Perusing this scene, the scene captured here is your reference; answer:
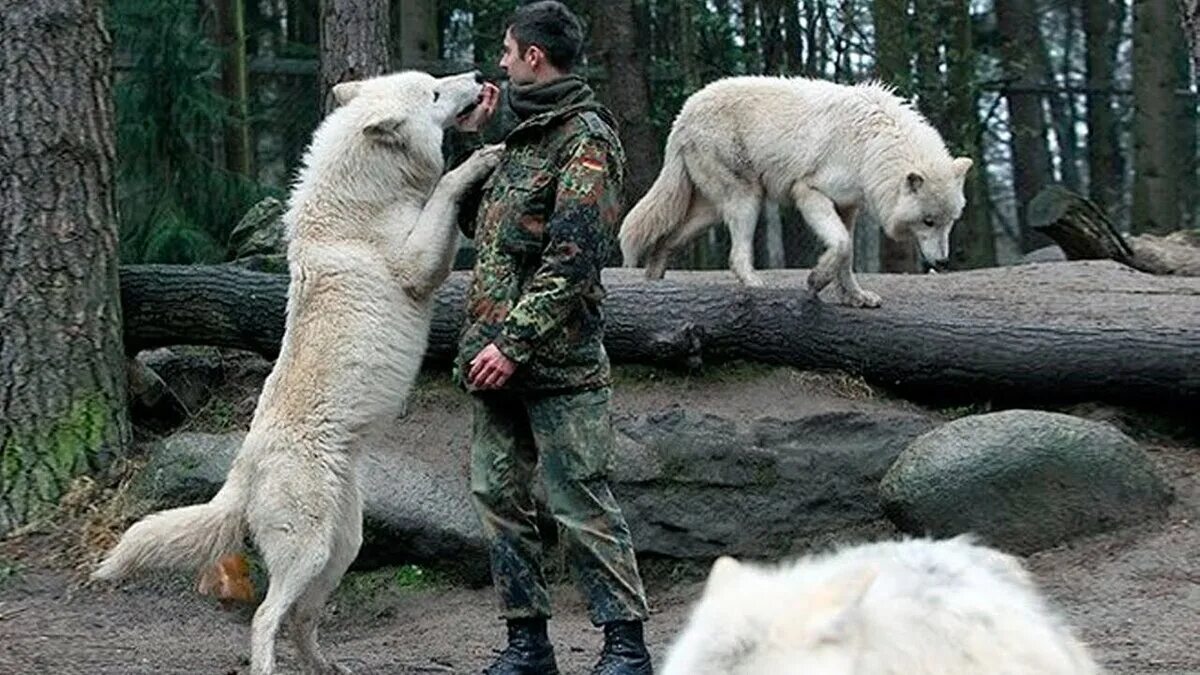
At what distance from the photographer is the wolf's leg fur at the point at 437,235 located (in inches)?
256

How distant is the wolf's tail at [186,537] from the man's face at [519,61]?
6.52 ft

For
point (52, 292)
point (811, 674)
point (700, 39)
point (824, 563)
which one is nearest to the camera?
point (811, 674)

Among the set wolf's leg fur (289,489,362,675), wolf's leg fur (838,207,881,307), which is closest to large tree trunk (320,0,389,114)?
wolf's leg fur (838,207,881,307)

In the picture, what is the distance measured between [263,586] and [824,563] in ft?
20.0

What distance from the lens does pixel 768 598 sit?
8.55ft

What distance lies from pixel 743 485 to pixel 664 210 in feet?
7.71

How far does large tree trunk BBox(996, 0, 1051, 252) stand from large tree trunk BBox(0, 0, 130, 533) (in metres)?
14.1

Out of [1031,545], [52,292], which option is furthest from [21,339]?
[1031,545]

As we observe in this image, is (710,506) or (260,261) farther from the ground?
(260,261)

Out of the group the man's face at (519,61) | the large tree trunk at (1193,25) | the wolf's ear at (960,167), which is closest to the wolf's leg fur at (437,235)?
the man's face at (519,61)

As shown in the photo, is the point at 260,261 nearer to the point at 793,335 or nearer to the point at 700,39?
the point at 793,335

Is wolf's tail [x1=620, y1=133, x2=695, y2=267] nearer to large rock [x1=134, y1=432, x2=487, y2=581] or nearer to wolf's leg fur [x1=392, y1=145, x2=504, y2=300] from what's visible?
large rock [x1=134, y1=432, x2=487, y2=581]

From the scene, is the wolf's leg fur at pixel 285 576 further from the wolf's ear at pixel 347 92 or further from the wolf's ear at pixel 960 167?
the wolf's ear at pixel 960 167

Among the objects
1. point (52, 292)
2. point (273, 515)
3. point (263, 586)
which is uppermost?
point (52, 292)
